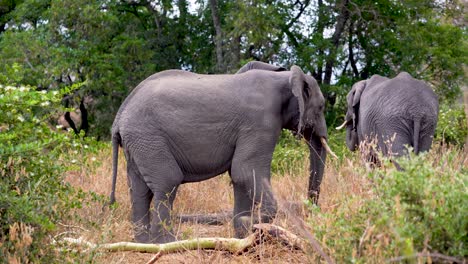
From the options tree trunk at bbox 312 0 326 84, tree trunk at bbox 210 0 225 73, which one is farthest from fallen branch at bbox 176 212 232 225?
tree trunk at bbox 210 0 225 73

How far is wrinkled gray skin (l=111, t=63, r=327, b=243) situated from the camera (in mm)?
6516

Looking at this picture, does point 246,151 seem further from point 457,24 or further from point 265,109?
point 457,24

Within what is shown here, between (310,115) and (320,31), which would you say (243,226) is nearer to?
(310,115)

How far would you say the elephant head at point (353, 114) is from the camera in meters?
9.61

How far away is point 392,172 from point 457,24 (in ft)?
44.3

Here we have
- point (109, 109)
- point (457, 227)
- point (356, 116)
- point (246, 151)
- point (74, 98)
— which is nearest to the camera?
point (457, 227)

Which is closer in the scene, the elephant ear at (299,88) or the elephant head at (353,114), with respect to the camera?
the elephant ear at (299,88)

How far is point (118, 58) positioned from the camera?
15.3 metres

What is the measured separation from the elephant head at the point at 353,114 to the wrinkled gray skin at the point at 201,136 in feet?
9.78

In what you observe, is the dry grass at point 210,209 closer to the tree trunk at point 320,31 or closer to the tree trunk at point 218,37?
the tree trunk at point 218,37

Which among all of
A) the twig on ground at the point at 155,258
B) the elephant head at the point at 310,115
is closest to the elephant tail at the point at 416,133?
the elephant head at the point at 310,115

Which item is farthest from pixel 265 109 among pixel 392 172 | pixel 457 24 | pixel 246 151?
pixel 457 24

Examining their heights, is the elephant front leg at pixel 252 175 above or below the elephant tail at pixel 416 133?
below

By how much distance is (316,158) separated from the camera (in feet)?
23.7
